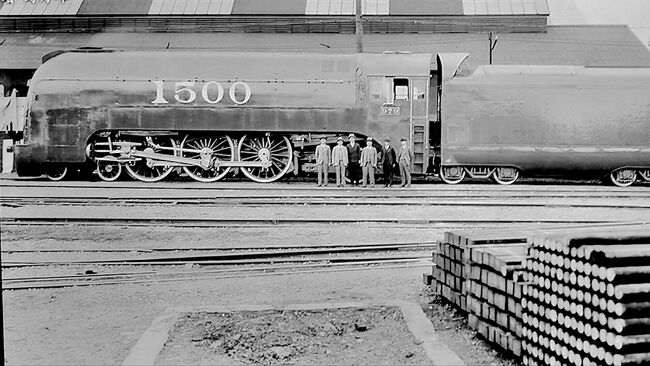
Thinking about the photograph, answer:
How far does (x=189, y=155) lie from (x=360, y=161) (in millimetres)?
3004

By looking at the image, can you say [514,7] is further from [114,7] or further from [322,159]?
[114,7]

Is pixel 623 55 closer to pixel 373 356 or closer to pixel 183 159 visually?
pixel 183 159

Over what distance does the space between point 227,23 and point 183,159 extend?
235 centimetres

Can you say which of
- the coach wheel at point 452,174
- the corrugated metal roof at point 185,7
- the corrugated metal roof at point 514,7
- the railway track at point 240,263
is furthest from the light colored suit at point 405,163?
the corrugated metal roof at point 185,7

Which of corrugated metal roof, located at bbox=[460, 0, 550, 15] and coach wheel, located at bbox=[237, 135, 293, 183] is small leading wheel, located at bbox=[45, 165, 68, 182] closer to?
coach wheel, located at bbox=[237, 135, 293, 183]

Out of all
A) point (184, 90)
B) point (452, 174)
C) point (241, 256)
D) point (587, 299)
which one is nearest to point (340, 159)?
point (452, 174)

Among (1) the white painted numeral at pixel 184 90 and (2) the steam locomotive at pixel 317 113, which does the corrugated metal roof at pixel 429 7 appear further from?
(1) the white painted numeral at pixel 184 90

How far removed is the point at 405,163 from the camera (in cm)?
1071

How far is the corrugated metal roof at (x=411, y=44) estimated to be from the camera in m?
8.88

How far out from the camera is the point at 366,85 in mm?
11711

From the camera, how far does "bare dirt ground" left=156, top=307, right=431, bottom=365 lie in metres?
4.43

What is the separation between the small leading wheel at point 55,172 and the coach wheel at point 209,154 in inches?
76.0

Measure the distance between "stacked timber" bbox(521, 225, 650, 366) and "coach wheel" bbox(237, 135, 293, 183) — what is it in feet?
23.3

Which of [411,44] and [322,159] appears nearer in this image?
[322,159]
